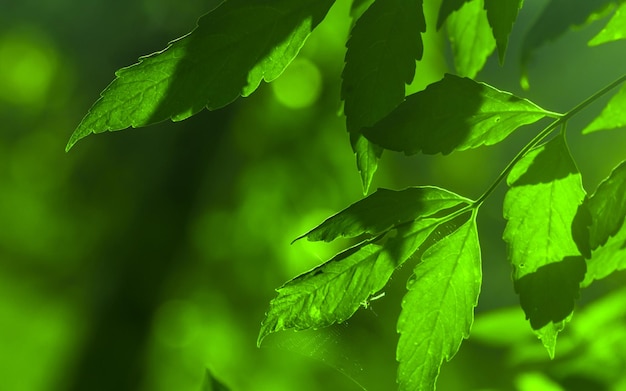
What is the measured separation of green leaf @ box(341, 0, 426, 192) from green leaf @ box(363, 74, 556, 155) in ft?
0.05

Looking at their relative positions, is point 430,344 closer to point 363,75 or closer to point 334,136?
point 363,75

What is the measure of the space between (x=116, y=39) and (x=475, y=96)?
7.81 ft

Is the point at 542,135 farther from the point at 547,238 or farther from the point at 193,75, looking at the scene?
the point at 193,75

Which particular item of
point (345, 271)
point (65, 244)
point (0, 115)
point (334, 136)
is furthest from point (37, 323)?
point (345, 271)

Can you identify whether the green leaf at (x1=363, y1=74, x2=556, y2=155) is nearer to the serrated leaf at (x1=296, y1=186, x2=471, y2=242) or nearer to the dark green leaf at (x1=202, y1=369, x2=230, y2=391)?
the serrated leaf at (x1=296, y1=186, x2=471, y2=242)

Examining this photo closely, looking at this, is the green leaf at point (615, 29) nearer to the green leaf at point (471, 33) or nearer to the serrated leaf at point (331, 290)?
the green leaf at point (471, 33)

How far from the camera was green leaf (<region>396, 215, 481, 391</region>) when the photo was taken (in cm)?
45

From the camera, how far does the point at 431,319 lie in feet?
1.47

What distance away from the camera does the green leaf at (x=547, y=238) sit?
44 centimetres

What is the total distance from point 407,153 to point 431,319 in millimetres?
103

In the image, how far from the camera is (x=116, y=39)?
2.63m

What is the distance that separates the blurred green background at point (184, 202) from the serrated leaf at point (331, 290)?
1221 millimetres

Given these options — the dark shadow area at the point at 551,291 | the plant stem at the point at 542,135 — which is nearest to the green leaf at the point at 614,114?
the plant stem at the point at 542,135

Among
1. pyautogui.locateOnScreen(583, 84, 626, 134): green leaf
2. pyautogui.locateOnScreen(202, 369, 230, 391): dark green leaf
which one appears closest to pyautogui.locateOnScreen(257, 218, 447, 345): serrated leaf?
pyautogui.locateOnScreen(202, 369, 230, 391): dark green leaf
